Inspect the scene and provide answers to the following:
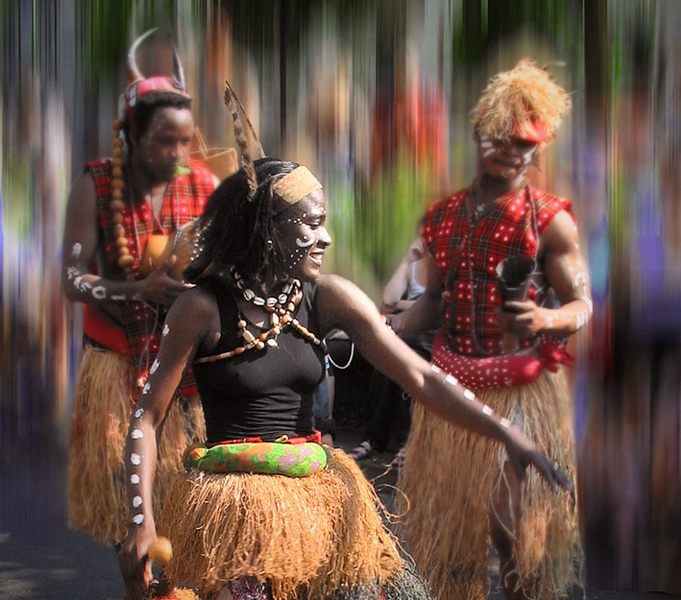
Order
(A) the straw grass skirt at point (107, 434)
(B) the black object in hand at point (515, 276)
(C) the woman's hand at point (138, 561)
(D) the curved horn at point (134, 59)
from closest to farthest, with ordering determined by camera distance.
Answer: (C) the woman's hand at point (138, 561), (B) the black object in hand at point (515, 276), (A) the straw grass skirt at point (107, 434), (D) the curved horn at point (134, 59)

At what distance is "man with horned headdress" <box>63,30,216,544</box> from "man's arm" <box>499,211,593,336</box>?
45.2 inches

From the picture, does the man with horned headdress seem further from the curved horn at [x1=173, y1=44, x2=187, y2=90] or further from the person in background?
the person in background

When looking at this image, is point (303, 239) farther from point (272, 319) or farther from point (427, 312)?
point (427, 312)

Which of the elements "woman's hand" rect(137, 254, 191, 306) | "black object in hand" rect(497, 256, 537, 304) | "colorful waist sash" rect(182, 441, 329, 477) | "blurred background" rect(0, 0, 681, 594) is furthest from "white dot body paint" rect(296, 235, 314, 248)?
"blurred background" rect(0, 0, 681, 594)

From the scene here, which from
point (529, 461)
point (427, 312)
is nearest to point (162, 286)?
point (427, 312)

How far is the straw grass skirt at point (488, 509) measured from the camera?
4.27 m

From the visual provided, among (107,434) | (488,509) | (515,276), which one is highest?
(515,276)

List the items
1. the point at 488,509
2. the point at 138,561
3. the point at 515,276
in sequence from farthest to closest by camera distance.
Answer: the point at 488,509
the point at 515,276
the point at 138,561

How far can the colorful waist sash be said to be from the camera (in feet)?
10.2

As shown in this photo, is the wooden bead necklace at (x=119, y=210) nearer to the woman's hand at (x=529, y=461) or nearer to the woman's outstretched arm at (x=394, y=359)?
the woman's outstretched arm at (x=394, y=359)

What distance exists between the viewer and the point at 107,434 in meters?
4.39

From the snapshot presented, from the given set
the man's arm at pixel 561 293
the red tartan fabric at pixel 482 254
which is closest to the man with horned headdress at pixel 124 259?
the red tartan fabric at pixel 482 254

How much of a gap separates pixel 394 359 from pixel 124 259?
1.42 meters

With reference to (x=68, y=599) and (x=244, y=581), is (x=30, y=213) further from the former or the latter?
(x=244, y=581)
